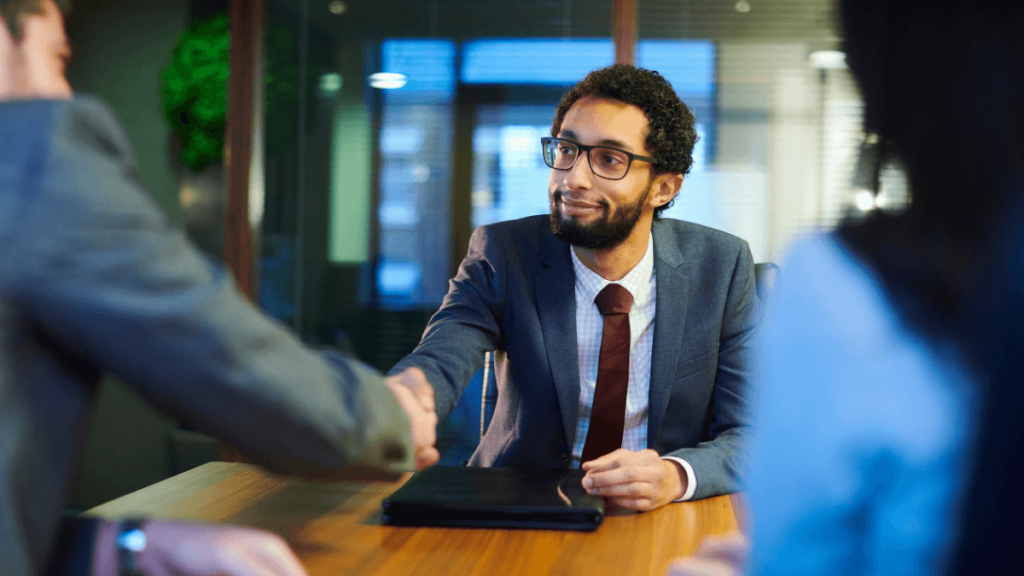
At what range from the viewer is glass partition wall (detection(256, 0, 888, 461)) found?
3.44 metres

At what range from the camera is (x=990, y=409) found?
0.48m

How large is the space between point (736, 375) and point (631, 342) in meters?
0.26

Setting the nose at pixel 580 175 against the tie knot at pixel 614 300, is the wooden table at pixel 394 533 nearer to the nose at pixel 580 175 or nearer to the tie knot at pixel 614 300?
the tie knot at pixel 614 300

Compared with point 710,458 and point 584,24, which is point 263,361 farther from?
point 584,24

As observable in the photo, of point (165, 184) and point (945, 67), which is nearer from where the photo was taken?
point (945, 67)

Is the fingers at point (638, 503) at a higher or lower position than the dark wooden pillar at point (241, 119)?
lower

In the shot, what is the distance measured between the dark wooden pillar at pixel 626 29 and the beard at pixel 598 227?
6.03 feet

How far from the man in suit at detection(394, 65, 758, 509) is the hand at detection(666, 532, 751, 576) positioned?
928mm

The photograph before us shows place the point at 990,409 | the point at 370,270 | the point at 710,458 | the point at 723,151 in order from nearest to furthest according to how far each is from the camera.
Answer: the point at 990,409
the point at 710,458
the point at 723,151
the point at 370,270

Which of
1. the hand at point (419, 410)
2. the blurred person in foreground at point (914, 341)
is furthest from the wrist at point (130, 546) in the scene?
the blurred person in foreground at point (914, 341)

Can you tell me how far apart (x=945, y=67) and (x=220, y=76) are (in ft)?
12.6

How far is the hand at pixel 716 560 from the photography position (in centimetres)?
61

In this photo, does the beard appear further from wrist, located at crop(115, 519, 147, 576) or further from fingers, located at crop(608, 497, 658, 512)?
wrist, located at crop(115, 519, 147, 576)

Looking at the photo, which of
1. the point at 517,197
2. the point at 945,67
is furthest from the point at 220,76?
the point at 945,67
